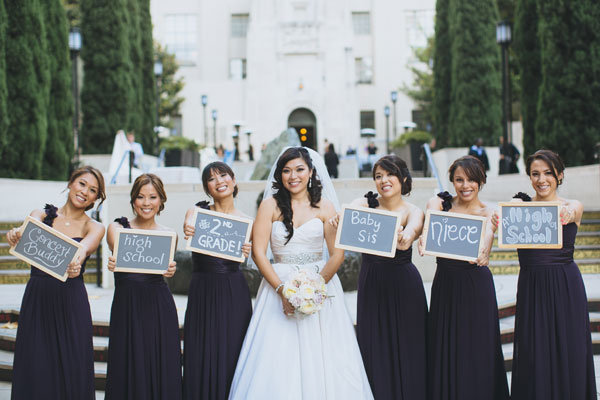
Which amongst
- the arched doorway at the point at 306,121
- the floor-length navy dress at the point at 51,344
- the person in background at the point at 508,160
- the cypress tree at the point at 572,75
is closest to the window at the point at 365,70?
the arched doorway at the point at 306,121

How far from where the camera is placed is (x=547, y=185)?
4727 millimetres

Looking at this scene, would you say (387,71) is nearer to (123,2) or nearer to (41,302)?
(123,2)

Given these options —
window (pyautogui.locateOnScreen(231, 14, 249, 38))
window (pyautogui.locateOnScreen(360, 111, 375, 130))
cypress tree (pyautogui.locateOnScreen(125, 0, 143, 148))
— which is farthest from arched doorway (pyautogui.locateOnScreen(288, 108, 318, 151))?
cypress tree (pyautogui.locateOnScreen(125, 0, 143, 148))

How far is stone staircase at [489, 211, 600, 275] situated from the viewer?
10383mm

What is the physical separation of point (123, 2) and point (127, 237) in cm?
2093

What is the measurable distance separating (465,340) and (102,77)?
21.1 meters

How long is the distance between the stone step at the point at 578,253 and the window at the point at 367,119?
103 feet

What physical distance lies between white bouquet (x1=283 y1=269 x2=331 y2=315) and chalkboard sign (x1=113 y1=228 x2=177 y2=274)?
0.93 m

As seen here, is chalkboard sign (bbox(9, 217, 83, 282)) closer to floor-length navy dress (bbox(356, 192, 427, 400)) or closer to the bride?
the bride

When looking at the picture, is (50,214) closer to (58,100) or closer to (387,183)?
(387,183)

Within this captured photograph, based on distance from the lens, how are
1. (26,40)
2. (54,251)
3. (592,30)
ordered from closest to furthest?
(54,251)
(592,30)
(26,40)

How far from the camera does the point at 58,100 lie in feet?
58.1

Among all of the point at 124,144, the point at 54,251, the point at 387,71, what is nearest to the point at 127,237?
the point at 54,251

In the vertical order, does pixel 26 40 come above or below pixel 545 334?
above
